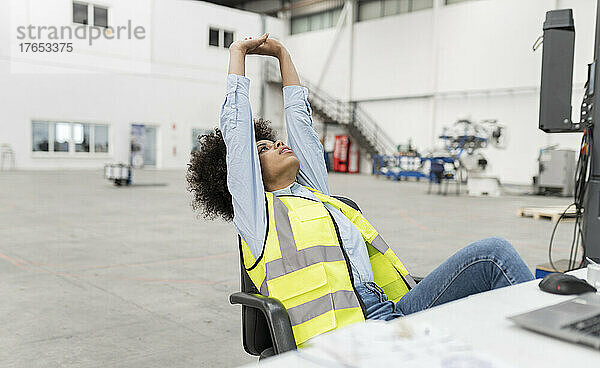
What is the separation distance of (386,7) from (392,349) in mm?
22495

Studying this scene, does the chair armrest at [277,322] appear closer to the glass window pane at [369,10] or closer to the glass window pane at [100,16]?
the glass window pane at [100,16]

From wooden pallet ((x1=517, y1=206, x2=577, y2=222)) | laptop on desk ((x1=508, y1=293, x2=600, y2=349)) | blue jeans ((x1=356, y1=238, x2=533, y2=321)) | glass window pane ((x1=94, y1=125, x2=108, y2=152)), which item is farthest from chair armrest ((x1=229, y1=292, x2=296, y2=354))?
glass window pane ((x1=94, y1=125, x2=108, y2=152))

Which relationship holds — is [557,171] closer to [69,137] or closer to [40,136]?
[69,137]

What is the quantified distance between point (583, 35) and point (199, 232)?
46.5 feet

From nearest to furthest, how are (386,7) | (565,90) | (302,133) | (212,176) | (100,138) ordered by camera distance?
(212,176) < (302,133) < (565,90) < (100,138) < (386,7)

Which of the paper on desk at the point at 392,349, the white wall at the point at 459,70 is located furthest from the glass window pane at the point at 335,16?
the paper on desk at the point at 392,349

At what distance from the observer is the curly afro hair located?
212cm

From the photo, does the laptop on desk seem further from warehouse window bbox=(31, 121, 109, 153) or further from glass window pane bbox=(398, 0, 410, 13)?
glass window pane bbox=(398, 0, 410, 13)

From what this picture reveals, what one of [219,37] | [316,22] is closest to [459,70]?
[316,22]

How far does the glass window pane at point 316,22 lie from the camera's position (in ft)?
79.7

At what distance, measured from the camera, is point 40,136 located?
60.8ft

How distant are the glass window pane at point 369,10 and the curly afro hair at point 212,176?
842 inches

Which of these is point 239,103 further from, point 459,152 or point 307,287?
point 459,152

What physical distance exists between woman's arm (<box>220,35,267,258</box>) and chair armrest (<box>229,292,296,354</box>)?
191 mm
